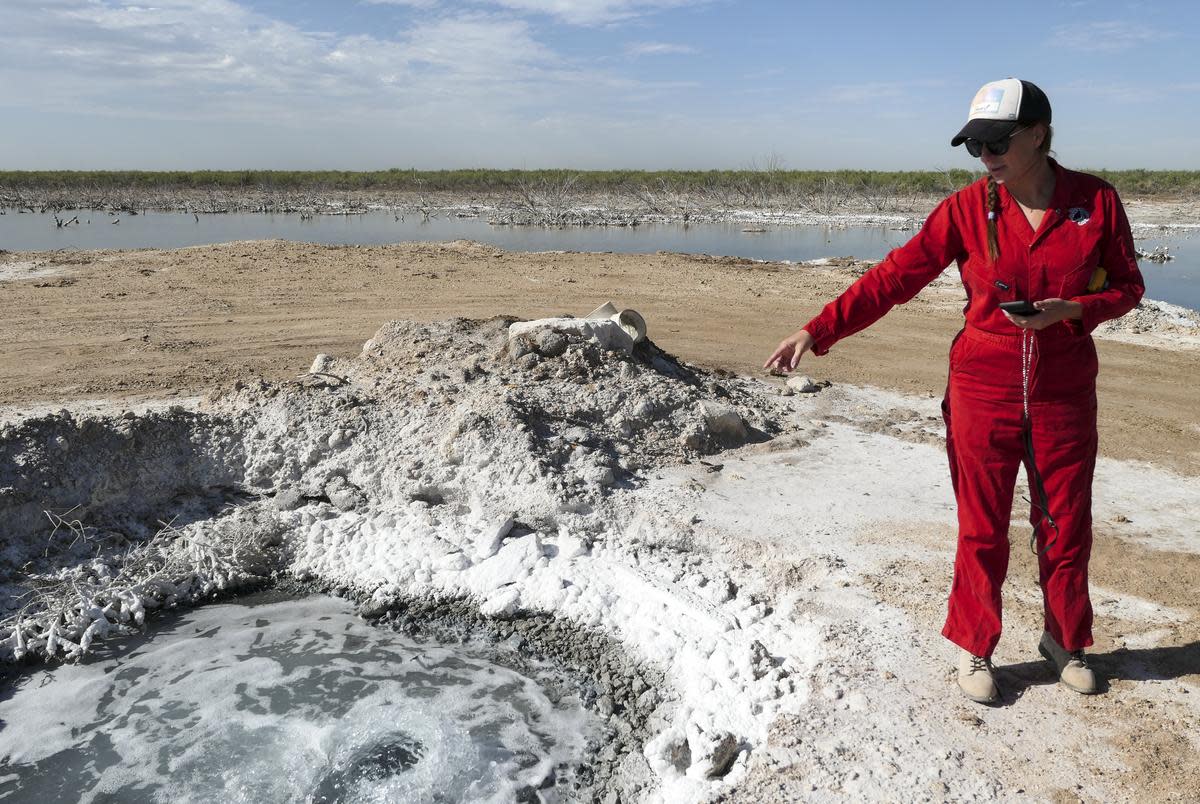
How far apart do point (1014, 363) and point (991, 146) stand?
0.65 meters

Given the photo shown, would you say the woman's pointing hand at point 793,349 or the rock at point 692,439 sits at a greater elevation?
the woman's pointing hand at point 793,349

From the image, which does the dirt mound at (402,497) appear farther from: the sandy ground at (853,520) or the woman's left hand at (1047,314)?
the woman's left hand at (1047,314)

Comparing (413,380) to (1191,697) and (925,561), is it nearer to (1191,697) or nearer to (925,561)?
(925,561)

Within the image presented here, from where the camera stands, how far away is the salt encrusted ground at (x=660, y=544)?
2.76 metres

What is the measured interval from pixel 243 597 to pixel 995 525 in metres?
3.50

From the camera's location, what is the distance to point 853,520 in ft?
14.4

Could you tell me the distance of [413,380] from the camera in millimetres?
5445

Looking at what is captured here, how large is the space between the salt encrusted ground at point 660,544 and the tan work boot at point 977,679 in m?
0.07

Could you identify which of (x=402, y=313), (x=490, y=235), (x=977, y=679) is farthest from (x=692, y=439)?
(x=490, y=235)

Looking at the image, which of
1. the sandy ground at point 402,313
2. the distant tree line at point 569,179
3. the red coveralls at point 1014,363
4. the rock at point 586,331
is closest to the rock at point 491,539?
the rock at point 586,331

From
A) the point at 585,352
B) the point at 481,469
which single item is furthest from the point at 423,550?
the point at 585,352

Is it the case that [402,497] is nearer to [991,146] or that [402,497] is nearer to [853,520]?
[853,520]

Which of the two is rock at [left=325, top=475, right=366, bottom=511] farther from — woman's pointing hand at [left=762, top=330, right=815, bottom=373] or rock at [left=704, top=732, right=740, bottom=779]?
woman's pointing hand at [left=762, top=330, right=815, bottom=373]

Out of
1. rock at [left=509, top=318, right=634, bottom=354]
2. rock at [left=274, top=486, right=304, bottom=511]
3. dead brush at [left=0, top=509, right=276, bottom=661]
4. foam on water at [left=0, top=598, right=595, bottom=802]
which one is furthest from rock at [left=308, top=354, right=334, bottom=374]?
foam on water at [left=0, top=598, right=595, bottom=802]
